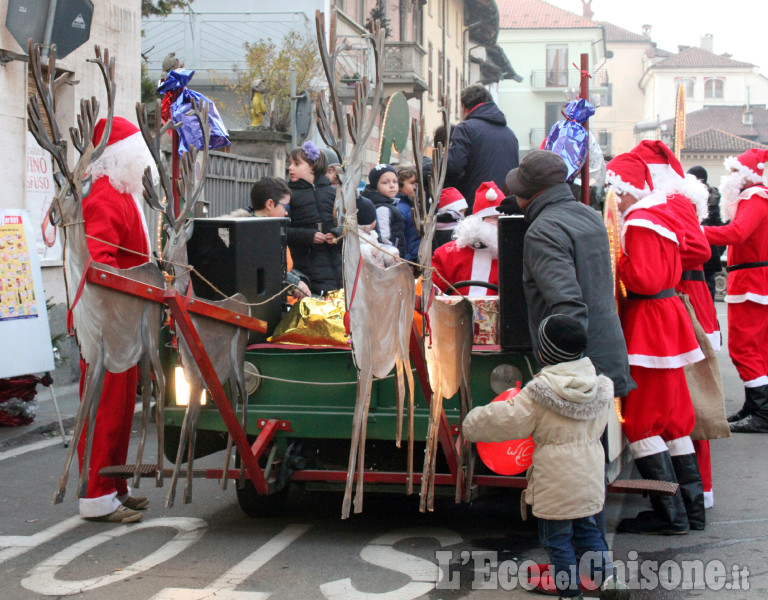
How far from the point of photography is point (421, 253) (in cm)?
472

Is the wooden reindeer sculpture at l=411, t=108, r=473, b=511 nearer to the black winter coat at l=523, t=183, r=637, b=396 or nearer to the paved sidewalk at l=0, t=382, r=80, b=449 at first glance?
the black winter coat at l=523, t=183, r=637, b=396

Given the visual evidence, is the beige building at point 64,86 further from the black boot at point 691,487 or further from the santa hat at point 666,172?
the black boot at point 691,487

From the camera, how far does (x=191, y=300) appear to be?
454 centimetres

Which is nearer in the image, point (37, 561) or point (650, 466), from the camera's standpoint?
point (37, 561)

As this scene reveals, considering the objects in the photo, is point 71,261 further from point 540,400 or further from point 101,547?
point 540,400

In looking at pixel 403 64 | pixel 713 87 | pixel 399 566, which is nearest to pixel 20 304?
pixel 399 566

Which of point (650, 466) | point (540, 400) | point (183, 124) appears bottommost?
point (650, 466)

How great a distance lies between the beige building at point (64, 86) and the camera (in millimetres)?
10477

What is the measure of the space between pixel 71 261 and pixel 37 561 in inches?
59.8

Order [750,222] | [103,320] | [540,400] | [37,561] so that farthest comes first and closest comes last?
[750,222] → [37,561] → [103,320] → [540,400]

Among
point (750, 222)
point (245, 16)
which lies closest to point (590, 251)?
point (750, 222)

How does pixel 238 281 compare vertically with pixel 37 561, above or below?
above

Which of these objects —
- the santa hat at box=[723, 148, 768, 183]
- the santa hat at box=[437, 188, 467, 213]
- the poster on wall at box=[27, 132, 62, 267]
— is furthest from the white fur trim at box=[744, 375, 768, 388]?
the poster on wall at box=[27, 132, 62, 267]

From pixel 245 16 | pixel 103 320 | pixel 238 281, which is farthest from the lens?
pixel 245 16
